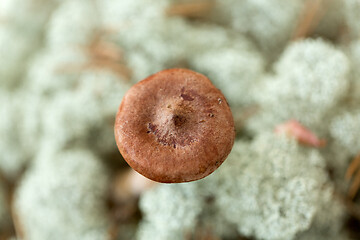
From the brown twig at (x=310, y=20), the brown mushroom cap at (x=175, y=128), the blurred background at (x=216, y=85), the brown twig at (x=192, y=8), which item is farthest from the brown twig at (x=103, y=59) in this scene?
the brown twig at (x=310, y=20)

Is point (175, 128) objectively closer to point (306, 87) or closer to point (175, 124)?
point (175, 124)

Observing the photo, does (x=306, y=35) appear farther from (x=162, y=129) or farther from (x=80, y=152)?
(x=80, y=152)

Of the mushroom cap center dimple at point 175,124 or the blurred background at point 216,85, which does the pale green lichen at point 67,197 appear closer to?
the blurred background at point 216,85

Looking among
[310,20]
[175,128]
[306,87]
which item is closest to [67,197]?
[175,128]

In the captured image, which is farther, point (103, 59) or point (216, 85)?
point (103, 59)

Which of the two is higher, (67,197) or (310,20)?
(310,20)

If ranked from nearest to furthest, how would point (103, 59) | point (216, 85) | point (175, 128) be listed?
point (175, 128) < point (216, 85) < point (103, 59)

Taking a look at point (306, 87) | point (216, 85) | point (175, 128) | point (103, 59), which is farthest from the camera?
point (103, 59)

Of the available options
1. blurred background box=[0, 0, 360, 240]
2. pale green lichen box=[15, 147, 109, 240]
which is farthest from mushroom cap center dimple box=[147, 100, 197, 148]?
pale green lichen box=[15, 147, 109, 240]
